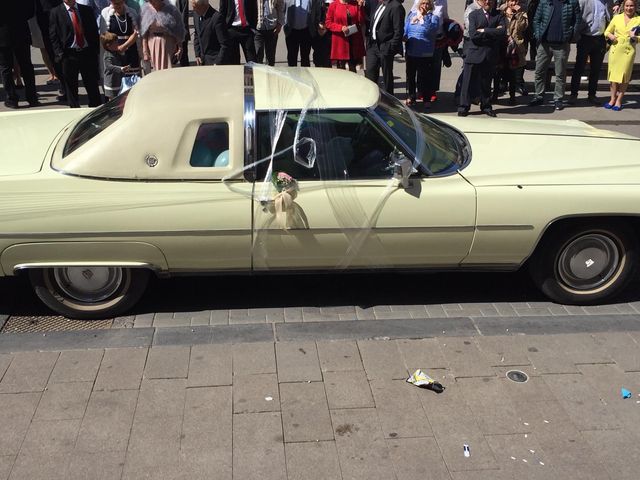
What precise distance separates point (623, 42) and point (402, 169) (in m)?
7.05

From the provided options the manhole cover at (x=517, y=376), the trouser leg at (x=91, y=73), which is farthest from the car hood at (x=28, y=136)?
the trouser leg at (x=91, y=73)

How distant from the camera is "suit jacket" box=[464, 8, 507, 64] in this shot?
30.2 ft

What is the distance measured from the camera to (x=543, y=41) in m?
9.96

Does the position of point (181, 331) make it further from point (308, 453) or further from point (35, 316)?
point (308, 453)

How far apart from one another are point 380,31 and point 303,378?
661cm

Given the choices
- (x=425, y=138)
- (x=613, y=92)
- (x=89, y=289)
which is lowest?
(x=89, y=289)

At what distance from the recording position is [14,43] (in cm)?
920

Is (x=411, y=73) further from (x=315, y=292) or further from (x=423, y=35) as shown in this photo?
(x=315, y=292)

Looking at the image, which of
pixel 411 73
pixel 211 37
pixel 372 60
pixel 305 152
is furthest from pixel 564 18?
pixel 305 152

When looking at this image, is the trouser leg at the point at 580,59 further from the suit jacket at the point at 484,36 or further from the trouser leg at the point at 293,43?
the trouser leg at the point at 293,43

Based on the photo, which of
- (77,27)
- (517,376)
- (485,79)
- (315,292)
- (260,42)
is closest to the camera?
(517,376)

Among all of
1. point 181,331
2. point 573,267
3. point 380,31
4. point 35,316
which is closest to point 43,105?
point 380,31

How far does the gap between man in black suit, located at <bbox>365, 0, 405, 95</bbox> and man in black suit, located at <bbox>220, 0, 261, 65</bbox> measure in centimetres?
168

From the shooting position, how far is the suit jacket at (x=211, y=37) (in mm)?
8984
